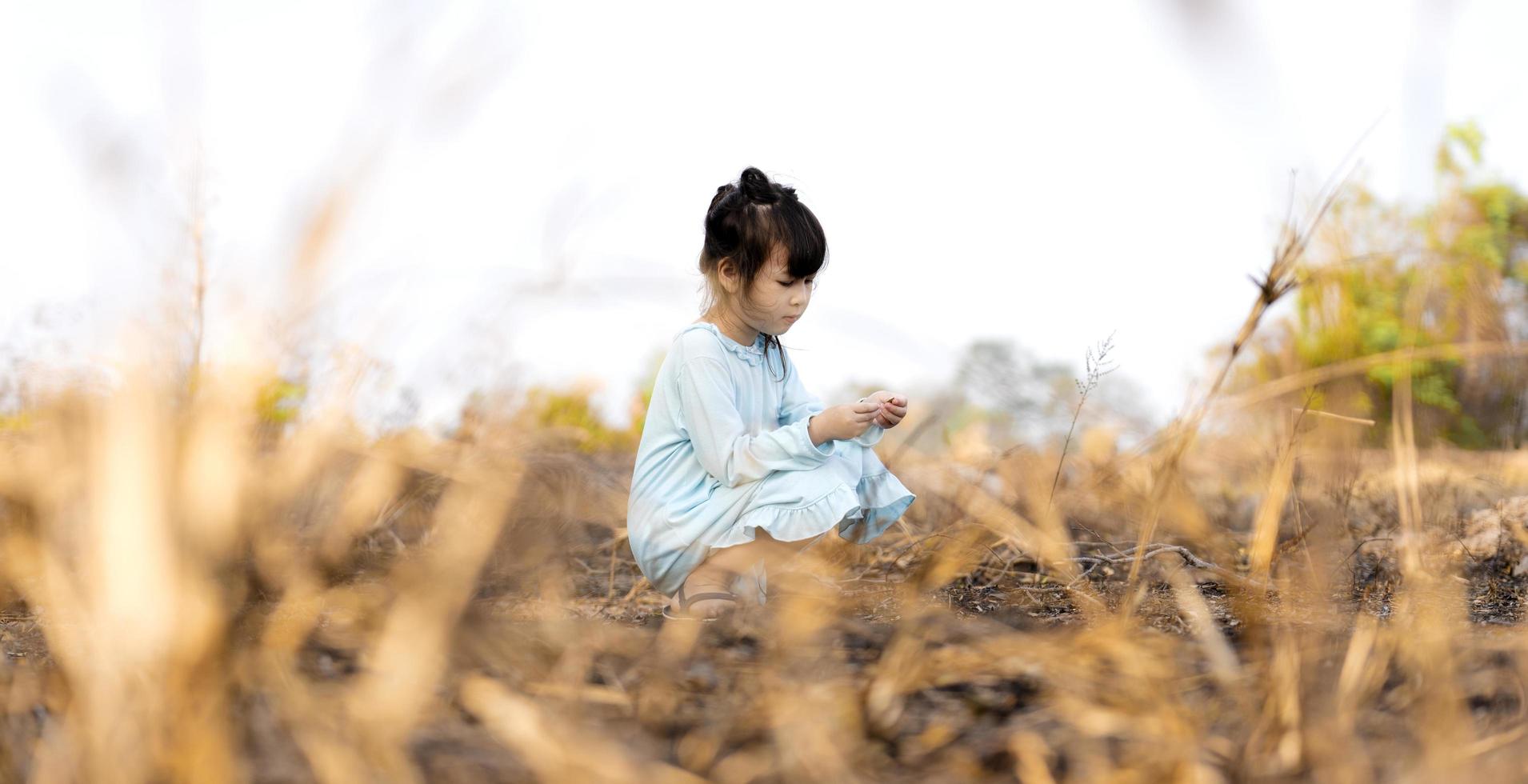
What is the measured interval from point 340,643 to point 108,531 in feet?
0.98

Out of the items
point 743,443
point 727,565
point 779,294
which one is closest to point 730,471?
point 743,443

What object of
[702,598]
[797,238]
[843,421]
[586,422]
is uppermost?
[797,238]

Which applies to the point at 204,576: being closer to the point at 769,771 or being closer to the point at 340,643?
the point at 340,643

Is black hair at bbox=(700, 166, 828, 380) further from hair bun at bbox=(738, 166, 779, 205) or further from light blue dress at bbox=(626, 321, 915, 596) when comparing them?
light blue dress at bbox=(626, 321, 915, 596)

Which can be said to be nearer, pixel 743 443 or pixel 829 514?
pixel 829 514

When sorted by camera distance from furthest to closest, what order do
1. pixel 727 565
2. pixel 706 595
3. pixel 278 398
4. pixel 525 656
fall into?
pixel 727 565 < pixel 706 595 < pixel 525 656 < pixel 278 398

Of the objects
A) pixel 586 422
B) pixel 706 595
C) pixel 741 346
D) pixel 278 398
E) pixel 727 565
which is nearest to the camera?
pixel 278 398

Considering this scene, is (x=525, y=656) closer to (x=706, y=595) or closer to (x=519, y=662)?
(x=519, y=662)

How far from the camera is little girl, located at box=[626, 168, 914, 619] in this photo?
1.83m

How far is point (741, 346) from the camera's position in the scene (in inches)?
79.4

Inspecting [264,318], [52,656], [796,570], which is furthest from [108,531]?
[796,570]

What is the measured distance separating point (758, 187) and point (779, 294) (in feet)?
0.69

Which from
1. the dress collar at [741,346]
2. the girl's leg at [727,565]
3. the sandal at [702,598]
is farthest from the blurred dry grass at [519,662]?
the dress collar at [741,346]

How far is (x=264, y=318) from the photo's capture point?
0.72 m
